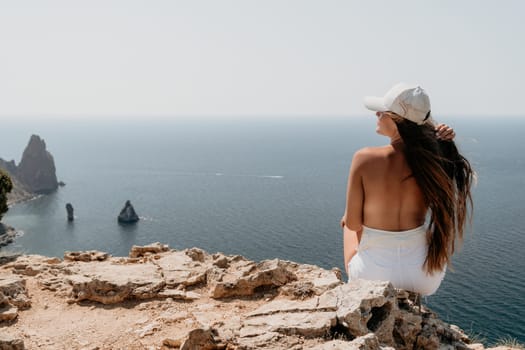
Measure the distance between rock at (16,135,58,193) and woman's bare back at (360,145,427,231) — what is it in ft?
471

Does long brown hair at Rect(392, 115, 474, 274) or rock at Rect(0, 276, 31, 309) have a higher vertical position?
long brown hair at Rect(392, 115, 474, 274)

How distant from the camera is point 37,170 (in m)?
139

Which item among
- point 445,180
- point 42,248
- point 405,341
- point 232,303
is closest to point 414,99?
point 445,180

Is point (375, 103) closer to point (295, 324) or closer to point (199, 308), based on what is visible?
point (295, 324)

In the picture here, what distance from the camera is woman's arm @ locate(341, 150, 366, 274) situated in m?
5.59

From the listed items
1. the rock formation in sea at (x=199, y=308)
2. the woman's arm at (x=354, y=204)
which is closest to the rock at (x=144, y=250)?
the rock formation in sea at (x=199, y=308)

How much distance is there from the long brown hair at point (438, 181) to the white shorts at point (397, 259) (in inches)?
5.1

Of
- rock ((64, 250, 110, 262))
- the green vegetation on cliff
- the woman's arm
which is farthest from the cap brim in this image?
the green vegetation on cliff

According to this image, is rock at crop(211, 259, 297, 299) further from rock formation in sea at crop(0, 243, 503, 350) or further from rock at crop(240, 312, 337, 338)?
rock at crop(240, 312, 337, 338)

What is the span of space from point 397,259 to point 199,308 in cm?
438

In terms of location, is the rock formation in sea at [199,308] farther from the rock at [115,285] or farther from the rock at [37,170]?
the rock at [37,170]

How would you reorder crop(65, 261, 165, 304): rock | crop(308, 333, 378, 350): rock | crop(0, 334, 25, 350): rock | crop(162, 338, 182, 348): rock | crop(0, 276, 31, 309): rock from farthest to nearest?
1. crop(65, 261, 165, 304): rock
2. crop(0, 276, 31, 309): rock
3. crop(162, 338, 182, 348): rock
4. crop(0, 334, 25, 350): rock
5. crop(308, 333, 378, 350): rock

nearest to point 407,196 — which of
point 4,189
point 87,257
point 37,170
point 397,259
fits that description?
point 397,259

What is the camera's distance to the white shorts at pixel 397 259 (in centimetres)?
577
